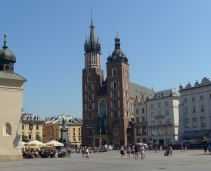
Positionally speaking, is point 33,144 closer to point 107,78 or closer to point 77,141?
point 107,78

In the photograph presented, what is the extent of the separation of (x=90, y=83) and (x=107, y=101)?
8.62 metres

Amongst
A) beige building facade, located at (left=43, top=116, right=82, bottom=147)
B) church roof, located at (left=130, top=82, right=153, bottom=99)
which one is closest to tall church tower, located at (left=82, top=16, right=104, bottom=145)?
church roof, located at (left=130, top=82, right=153, bottom=99)

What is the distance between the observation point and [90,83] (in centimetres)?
10256

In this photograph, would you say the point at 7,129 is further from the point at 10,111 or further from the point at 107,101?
the point at 107,101

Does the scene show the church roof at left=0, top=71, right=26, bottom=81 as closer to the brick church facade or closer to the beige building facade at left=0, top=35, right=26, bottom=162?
the beige building facade at left=0, top=35, right=26, bottom=162

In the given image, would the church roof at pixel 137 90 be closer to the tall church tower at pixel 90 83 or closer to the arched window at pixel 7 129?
the tall church tower at pixel 90 83

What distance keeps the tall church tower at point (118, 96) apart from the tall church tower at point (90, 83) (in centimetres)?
496

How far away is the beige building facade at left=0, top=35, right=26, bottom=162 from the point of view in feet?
106

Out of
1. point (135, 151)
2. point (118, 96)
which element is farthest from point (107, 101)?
point (135, 151)

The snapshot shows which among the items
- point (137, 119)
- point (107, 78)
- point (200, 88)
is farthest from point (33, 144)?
point (107, 78)

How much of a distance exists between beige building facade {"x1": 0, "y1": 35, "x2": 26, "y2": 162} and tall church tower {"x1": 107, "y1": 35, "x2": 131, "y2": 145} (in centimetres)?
6062

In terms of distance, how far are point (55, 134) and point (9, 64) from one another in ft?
286

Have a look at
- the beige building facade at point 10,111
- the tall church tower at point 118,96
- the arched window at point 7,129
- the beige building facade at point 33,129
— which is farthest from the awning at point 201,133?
the beige building facade at point 33,129

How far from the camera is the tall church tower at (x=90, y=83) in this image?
99562mm
